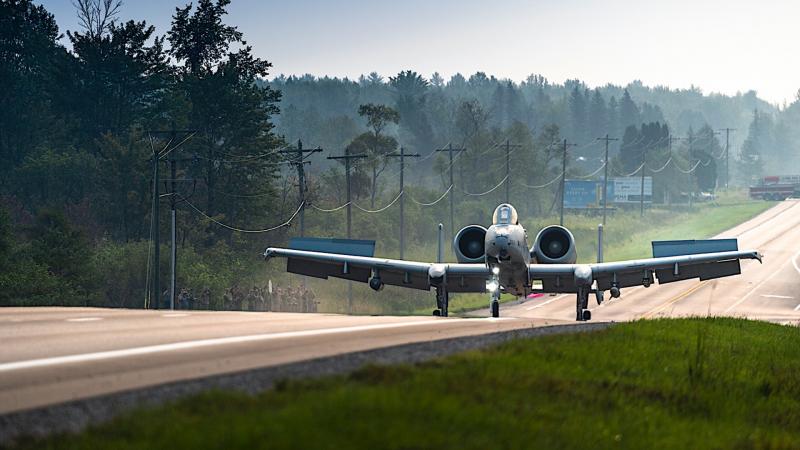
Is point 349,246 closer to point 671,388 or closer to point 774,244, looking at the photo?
point 671,388

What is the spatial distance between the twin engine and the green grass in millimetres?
20335

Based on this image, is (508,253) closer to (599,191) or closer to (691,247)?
(691,247)

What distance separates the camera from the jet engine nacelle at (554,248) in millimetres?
38531

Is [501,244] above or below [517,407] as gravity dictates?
above

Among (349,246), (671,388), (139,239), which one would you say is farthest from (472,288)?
(139,239)

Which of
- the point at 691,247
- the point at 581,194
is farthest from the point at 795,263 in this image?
the point at 691,247

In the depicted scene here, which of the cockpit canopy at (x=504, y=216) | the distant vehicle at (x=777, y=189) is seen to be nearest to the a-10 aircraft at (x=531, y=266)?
the cockpit canopy at (x=504, y=216)

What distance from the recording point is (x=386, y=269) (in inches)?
1538

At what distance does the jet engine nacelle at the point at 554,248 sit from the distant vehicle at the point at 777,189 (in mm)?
153428

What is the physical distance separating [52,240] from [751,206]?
134 meters

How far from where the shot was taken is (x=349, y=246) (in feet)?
125

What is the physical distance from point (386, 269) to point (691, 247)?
1158 centimetres

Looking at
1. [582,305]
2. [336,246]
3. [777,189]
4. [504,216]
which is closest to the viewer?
[504,216]

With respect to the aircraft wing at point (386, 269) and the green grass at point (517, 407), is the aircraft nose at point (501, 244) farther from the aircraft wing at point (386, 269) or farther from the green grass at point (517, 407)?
the green grass at point (517, 407)
